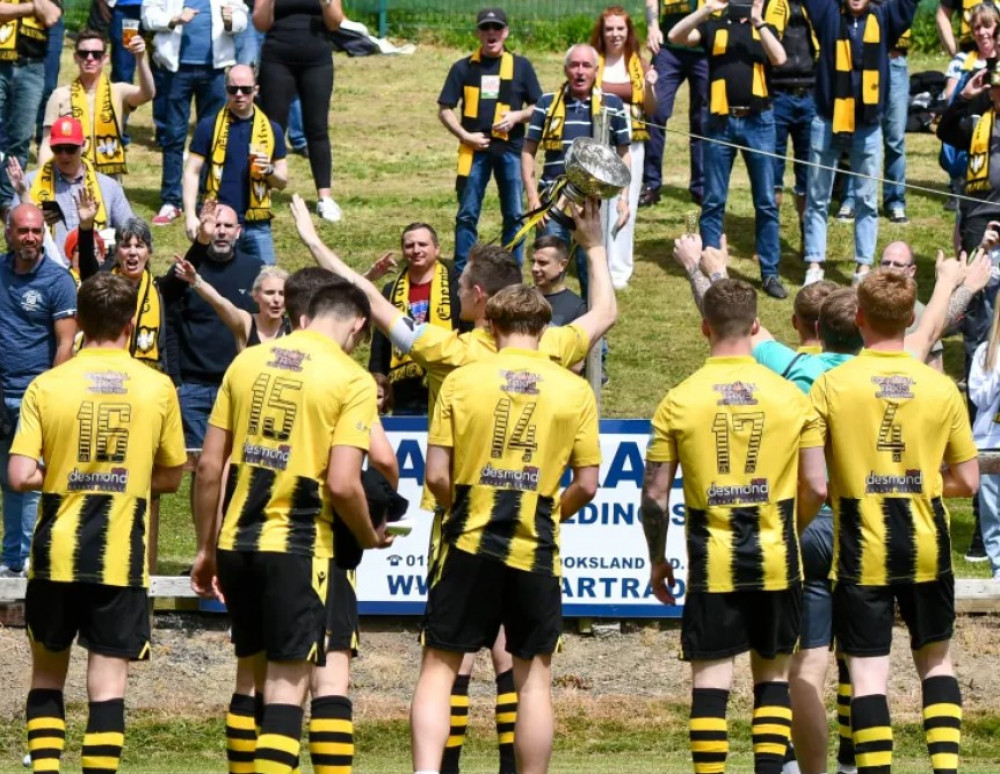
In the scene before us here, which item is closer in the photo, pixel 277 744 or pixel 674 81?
pixel 277 744

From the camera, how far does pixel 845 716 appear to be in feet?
27.3

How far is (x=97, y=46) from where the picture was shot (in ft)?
49.9

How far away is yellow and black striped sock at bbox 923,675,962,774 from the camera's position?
768 cm

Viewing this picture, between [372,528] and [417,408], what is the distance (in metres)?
3.95

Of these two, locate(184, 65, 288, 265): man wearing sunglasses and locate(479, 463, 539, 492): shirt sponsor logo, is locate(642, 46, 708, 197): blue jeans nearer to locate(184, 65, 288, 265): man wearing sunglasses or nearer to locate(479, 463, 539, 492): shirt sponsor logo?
locate(184, 65, 288, 265): man wearing sunglasses

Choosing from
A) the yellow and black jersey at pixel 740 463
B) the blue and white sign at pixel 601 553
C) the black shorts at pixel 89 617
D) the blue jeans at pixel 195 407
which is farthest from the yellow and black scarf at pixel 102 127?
the yellow and black jersey at pixel 740 463

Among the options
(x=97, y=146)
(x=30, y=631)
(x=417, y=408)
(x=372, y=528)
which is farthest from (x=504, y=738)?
(x=97, y=146)

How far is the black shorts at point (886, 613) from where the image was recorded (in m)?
7.69

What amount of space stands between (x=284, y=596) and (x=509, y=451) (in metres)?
1.07

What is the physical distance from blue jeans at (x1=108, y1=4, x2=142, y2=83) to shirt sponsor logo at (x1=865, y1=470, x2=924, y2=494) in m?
13.4

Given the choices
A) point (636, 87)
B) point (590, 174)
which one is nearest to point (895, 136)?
point (636, 87)

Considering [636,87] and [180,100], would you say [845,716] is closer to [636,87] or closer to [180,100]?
[636,87]

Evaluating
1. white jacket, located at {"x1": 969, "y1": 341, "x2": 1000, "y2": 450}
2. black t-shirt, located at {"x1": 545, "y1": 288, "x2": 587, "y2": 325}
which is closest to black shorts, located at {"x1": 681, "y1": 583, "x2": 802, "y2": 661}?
black t-shirt, located at {"x1": 545, "y1": 288, "x2": 587, "y2": 325}

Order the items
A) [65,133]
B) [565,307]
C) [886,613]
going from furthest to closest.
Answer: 1. [65,133]
2. [565,307]
3. [886,613]
